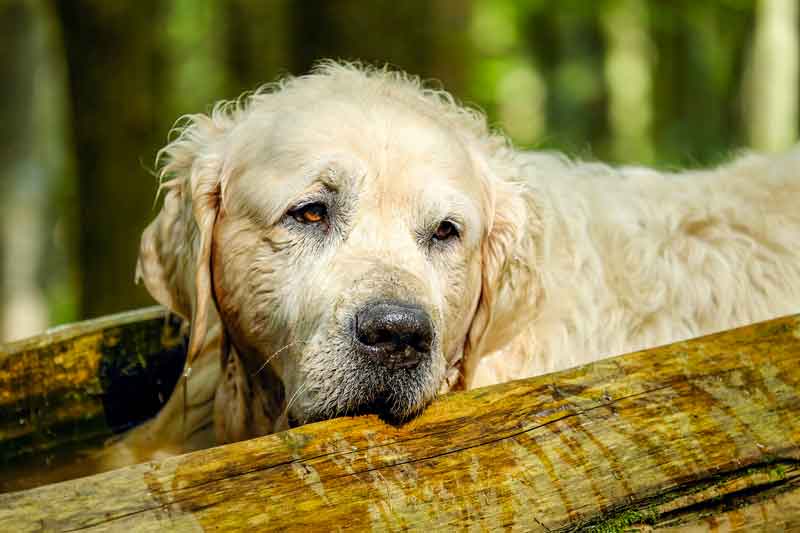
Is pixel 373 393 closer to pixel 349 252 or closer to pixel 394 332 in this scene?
pixel 394 332

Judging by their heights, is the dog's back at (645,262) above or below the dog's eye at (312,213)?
below

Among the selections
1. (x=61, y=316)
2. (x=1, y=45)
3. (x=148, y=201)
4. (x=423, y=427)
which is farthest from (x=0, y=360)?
(x=61, y=316)

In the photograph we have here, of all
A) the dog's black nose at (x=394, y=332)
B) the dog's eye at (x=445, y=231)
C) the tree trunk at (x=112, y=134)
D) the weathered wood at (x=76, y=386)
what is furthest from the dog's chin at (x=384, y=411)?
the tree trunk at (x=112, y=134)

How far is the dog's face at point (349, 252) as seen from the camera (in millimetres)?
3133

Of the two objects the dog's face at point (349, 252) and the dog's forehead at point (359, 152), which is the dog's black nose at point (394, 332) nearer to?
the dog's face at point (349, 252)

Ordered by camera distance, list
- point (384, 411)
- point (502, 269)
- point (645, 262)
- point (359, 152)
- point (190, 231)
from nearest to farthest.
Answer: point (384, 411) → point (359, 152) → point (190, 231) → point (502, 269) → point (645, 262)

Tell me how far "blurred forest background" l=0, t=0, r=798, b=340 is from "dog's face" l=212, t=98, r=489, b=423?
131 centimetres

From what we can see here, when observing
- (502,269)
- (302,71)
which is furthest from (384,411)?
(302,71)

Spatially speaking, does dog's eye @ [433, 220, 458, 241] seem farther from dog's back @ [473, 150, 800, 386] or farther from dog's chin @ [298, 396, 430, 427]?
dog's chin @ [298, 396, 430, 427]

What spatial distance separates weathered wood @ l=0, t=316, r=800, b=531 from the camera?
2.12 metres

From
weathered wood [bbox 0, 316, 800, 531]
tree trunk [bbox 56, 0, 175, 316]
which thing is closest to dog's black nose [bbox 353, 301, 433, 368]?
weathered wood [bbox 0, 316, 800, 531]

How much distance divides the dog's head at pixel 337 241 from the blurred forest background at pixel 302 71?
115 centimetres

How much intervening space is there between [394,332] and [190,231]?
1.18 meters

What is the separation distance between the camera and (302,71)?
8453mm
